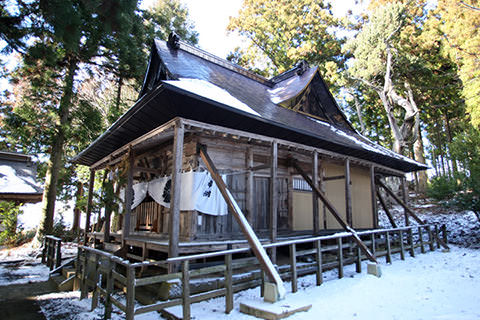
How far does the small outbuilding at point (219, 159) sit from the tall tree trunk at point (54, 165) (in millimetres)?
3442

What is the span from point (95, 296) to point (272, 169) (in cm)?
431

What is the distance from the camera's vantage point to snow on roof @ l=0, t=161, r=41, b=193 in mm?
15385

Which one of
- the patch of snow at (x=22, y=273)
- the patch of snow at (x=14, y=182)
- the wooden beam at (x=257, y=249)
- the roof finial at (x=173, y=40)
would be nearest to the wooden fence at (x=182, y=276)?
the wooden beam at (x=257, y=249)

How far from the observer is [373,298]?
5133 mm

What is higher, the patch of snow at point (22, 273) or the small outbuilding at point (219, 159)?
the small outbuilding at point (219, 159)

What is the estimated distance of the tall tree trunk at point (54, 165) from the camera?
42.8 ft

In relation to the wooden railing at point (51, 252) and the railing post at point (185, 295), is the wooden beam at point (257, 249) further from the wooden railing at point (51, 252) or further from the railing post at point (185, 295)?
the wooden railing at point (51, 252)

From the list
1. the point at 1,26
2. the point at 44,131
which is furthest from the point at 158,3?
the point at 1,26

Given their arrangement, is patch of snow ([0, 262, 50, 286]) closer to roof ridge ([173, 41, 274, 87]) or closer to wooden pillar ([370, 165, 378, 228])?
roof ridge ([173, 41, 274, 87])

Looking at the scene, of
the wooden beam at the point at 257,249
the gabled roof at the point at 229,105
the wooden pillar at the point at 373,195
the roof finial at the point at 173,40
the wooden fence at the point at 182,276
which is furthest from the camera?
the wooden pillar at the point at 373,195

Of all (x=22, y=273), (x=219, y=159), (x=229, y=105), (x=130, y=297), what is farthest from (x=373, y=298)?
(x=22, y=273)

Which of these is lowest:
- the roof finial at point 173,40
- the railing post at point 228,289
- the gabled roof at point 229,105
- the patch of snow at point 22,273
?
the patch of snow at point 22,273

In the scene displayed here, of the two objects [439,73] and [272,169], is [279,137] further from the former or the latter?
[439,73]

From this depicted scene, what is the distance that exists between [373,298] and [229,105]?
4395mm
